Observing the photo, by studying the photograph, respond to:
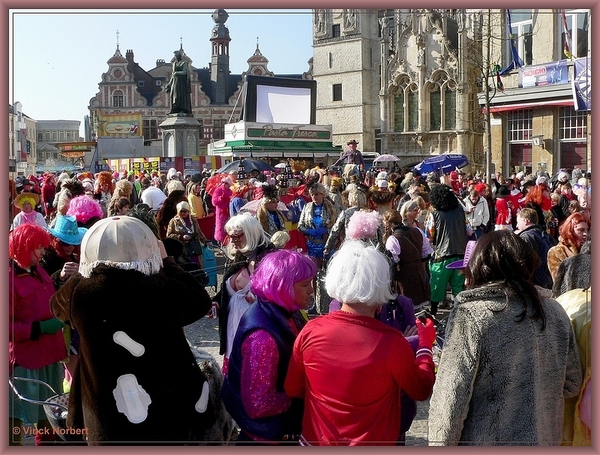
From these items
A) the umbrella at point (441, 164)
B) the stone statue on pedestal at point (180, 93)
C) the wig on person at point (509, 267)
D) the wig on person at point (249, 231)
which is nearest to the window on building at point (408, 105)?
the stone statue on pedestal at point (180, 93)

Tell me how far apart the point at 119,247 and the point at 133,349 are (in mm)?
460

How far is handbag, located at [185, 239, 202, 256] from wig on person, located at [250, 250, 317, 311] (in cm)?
617

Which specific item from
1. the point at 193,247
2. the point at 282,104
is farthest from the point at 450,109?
the point at 193,247

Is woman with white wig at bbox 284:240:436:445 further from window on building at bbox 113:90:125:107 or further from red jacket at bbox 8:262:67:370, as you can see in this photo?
window on building at bbox 113:90:125:107

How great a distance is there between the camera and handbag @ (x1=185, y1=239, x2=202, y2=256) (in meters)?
9.52

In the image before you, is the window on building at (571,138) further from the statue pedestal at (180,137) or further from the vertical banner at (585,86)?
the statue pedestal at (180,137)

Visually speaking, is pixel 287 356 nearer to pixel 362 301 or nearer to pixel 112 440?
pixel 362 301

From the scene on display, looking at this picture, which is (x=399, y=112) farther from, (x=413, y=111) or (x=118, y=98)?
(x=118, y=98)

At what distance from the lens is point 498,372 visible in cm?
296

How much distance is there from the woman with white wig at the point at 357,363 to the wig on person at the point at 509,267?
1.32 feet

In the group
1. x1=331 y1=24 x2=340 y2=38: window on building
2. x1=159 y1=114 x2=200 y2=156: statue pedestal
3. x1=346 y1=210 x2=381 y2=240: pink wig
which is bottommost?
x1=346 y1=210 x2=381 y2=240: pink wig

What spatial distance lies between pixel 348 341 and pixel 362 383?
0.61 feet

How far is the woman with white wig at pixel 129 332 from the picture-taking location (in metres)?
3.17

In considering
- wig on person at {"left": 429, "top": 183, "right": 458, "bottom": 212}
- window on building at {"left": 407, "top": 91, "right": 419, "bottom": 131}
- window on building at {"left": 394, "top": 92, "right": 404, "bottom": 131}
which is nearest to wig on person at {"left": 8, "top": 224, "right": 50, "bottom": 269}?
wig on person at {"left": 429, "top": 183, "right": 458, "bottom": 212}
